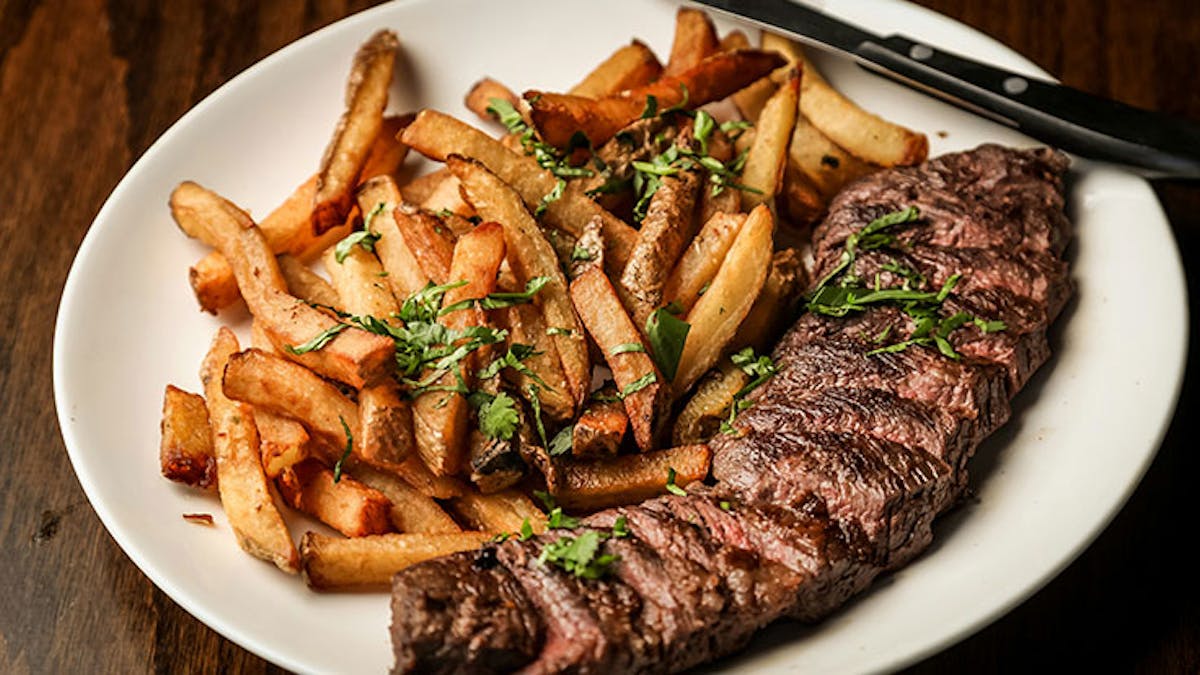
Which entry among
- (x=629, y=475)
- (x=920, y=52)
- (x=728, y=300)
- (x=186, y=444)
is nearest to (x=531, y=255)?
(x=728, y=300)

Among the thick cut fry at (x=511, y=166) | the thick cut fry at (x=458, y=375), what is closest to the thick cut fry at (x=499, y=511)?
the thick cut fry at (x=458, y=375)

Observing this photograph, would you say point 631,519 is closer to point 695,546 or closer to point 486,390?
point 695,546

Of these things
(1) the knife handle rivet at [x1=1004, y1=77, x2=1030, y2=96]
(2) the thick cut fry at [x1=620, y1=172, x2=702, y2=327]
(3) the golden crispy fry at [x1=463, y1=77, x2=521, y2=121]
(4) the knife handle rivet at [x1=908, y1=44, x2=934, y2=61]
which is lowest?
(2) the thick cut fry at [x1=620, y1=172, x2=702, y2=327]

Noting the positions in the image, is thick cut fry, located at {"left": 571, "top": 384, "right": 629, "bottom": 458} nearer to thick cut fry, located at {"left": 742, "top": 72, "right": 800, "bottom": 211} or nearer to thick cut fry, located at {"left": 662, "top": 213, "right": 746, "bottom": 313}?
thick cut fry, located at {"left": 662, "top": 213, "right": 746, "bottom": 313}

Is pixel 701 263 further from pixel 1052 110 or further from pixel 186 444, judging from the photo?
pixel 186 444

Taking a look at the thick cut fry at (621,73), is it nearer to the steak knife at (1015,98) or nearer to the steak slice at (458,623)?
the steak knife at (1015,98)

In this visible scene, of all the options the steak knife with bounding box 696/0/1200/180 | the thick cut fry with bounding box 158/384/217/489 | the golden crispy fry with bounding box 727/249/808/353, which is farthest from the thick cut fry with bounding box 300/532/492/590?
the steak knife with bounding box 696/0/1200/180
